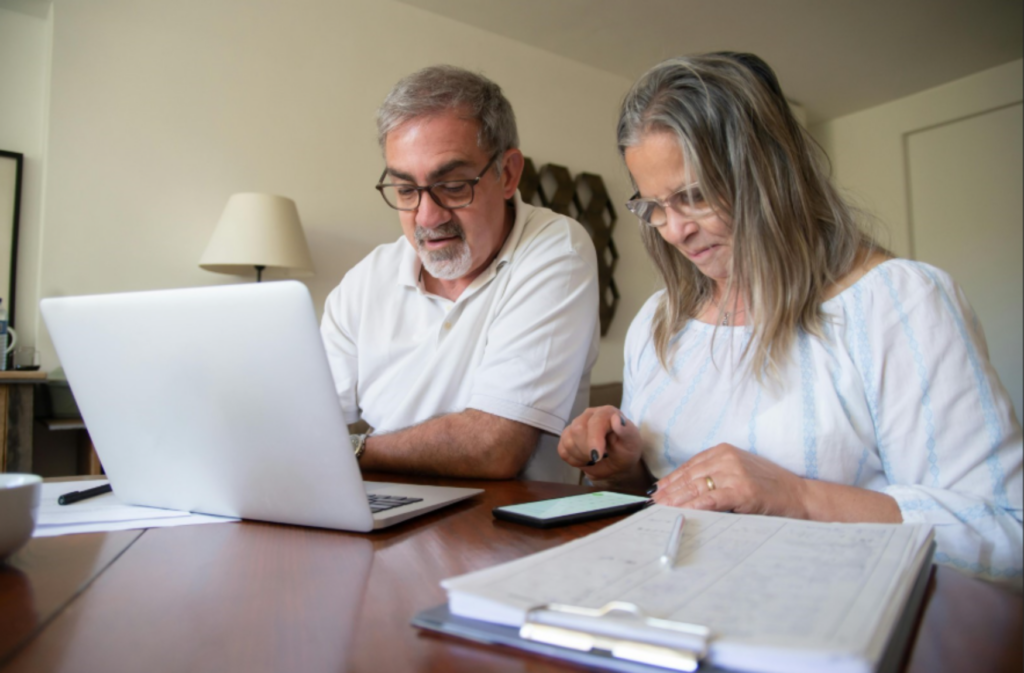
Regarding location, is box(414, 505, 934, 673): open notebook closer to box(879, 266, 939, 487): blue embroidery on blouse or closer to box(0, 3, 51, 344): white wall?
box(879, 266, 939, 487): blue embroidery on blouse

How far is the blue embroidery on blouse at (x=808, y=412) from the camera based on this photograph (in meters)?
0.98

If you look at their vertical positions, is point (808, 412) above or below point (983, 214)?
below

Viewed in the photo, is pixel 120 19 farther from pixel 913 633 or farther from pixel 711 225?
pixel 913 633

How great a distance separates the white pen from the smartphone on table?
0.66ft

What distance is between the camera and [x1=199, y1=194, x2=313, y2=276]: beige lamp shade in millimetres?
2625

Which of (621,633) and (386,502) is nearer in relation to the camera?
(621,633)

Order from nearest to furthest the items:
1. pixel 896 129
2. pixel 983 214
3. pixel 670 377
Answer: pixel 670 377 → pixel 983 214 → pixel 896 129

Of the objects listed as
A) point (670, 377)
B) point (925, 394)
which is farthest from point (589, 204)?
point (925, 394)

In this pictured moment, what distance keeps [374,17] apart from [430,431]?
2815 millimetres

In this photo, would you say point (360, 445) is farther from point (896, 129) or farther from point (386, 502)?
point (896, 129)

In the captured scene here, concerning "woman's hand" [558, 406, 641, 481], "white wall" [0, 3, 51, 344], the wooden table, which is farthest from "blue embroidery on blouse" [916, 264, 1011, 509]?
"white wall" [0, 3, 51, 344]

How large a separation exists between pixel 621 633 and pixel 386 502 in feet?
1.79

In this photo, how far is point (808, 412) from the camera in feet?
3.28

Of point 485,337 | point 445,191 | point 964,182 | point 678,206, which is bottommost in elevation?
point 485,337
